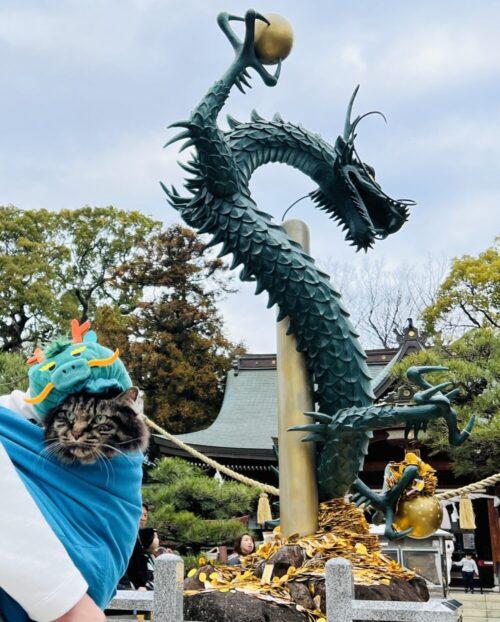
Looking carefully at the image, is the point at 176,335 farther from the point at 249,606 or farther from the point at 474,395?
the point at 249,606

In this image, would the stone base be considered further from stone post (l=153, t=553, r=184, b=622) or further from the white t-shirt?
the white t-shirt

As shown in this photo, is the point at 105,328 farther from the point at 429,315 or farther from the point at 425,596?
the point at 425,596

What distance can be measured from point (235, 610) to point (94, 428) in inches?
95.1

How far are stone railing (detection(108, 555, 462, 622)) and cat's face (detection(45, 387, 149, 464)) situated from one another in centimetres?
196

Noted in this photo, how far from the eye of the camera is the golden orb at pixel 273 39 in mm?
4641

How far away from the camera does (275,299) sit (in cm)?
448

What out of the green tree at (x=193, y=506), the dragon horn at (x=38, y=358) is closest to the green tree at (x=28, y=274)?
the green tree at (x=193, y=506)

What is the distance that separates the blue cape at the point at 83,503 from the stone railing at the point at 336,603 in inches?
74.8

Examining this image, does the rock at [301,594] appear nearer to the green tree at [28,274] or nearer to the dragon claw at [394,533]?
the dragon claw at [394,533]

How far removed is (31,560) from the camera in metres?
1.05

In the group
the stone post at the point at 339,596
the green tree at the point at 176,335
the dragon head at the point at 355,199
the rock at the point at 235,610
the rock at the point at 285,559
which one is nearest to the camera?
the stone post at the point at 339,596

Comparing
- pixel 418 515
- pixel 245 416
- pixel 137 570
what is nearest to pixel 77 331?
pixel 137 570

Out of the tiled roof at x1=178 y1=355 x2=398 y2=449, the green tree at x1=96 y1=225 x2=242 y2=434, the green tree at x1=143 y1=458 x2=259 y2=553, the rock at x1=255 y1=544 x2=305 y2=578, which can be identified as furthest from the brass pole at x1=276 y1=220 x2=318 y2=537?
the green tree at x1=96 y1=225 x2=242 y2=434

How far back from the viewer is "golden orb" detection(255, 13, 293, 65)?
4641 millimetres
